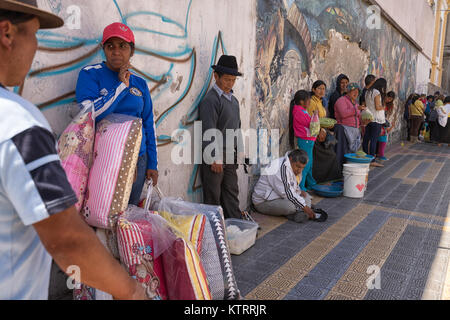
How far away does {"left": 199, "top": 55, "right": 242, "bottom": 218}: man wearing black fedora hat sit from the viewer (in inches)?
Answer: 149

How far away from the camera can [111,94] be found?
242 cm

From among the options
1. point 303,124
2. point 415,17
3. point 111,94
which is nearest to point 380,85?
point 303,124

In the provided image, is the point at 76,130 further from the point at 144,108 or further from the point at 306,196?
the point at 306,196

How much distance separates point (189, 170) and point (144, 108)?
124 cm

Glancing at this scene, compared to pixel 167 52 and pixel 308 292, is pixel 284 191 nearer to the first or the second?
pixel 308 292

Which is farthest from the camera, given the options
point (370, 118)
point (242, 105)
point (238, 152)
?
point (370, 118)

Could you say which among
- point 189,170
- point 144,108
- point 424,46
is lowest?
point 189,170

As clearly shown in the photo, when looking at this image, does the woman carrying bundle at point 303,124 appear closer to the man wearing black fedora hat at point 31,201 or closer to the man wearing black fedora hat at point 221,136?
the man wearing black fedora hat at point 221,136

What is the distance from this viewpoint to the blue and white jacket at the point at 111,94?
7.86ft

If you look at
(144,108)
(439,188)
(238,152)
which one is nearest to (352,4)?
(439,188)

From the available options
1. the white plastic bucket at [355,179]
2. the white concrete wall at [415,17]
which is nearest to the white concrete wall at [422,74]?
the white concrete wall at [415,17]

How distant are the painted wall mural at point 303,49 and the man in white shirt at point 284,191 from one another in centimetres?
80

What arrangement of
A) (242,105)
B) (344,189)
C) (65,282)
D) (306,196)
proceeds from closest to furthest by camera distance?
(65,282)
(242,105)
(306,196)
(344,189)

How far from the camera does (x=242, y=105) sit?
185 inches
